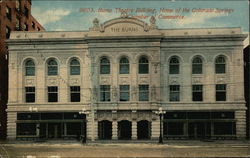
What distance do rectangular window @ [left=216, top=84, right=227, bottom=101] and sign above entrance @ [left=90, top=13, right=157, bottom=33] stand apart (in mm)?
9696

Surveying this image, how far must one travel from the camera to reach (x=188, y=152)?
2328 cm

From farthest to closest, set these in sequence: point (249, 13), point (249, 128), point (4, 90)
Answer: point (4, 90) → point (249, 128) → point (249, 13)

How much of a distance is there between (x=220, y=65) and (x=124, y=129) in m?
12.8

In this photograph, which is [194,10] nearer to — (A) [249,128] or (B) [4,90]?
(A) [249,128]

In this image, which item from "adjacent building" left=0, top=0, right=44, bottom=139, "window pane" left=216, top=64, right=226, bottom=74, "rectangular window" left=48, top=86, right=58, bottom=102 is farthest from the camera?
"adjacent building" left=0, top=0, right=44, bottom=139

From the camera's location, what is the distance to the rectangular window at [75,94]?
33.3m

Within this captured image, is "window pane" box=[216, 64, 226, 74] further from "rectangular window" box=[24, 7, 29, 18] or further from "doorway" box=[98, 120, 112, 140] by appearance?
"rectangular window" box=[24, 7, 29, 18]

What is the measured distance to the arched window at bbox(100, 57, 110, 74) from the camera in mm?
33344

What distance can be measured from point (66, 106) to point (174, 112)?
12.1 meters

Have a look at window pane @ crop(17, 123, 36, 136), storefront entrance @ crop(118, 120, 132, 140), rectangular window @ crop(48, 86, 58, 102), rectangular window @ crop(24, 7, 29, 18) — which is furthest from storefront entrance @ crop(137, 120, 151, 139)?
rectangular window @ crop(24, 7, 29, 18)

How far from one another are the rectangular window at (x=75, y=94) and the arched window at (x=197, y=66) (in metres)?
13.1

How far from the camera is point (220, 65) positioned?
1286 inches

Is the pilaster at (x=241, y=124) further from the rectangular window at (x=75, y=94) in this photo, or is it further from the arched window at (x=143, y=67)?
the rectangular window at (x=75, y=94)

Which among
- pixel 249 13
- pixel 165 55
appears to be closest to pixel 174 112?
pixel 165 55
